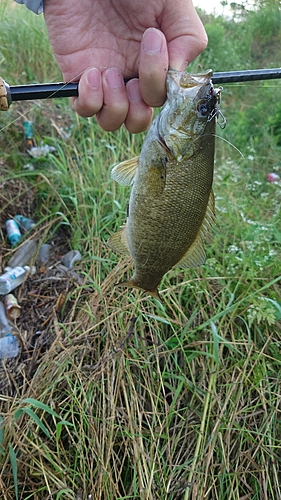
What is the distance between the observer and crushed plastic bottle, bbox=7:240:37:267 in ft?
8.55

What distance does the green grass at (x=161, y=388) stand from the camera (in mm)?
1735

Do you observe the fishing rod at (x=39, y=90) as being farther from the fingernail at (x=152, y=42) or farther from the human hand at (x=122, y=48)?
the fingernail at (x=152, y=42)

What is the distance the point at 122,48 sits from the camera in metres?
1.68

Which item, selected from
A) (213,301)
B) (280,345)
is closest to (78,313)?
(213,301)

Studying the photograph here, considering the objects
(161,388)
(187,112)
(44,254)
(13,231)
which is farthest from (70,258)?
(187,112)

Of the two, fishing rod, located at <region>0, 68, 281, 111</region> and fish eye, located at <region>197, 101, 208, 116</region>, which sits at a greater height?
fishing rod, located at <region>0, 68, 281, 111</region>

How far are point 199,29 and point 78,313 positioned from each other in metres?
1.49

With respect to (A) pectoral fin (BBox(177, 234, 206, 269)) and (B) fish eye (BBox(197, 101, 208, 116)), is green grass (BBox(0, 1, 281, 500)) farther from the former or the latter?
(B) fish eye (BBox(197, 101, 208, 116))

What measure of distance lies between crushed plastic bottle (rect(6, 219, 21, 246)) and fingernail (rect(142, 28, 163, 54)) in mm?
1665

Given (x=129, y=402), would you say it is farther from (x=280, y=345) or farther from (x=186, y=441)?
(x=280, y=345)

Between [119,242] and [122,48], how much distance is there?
32.5 inches

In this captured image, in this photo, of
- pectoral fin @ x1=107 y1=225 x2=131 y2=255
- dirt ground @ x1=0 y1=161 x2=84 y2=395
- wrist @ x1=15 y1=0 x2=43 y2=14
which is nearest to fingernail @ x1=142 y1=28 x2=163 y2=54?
pectoral fin @ x1=107 y1=225 x2=131 y2=255

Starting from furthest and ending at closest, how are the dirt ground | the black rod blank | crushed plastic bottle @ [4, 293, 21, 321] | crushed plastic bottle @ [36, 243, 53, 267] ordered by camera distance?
crushed plastic bottle @ [36, 243, 53, 267] → crushed plastic bottle @ [4, 293, 21, 321] → the dirt ground → the black rod blank

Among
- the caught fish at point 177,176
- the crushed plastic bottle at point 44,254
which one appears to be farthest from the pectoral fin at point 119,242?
the crushed plastic bottle at point 44,254
